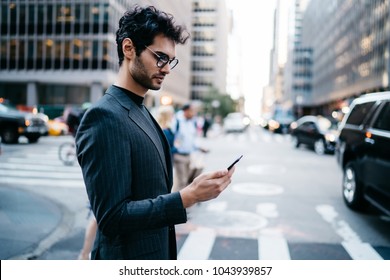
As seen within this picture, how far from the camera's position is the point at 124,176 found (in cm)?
151

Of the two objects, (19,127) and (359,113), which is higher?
(359,113)

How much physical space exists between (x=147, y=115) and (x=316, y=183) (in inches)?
345

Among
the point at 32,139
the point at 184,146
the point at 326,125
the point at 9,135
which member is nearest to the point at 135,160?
the point at 184,146

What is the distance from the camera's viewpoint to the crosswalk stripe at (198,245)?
4465mm

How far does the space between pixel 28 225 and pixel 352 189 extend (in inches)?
201

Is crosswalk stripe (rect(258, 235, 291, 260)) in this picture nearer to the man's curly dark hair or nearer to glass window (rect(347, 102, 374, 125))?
glass window (rect(347, 102, 374, 125))

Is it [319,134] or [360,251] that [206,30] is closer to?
[360,251]

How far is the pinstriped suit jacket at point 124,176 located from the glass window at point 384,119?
4902 mm

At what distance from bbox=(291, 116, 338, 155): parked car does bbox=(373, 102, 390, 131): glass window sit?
1149cm

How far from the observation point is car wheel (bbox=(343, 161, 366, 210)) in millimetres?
6703

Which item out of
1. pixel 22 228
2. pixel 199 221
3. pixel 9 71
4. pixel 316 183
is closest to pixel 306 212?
pixel 199 221

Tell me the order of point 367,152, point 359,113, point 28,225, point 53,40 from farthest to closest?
1. point 359,113
2. point 367,152
3. point 28,225
4. point 53,40

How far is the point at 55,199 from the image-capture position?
737 cm

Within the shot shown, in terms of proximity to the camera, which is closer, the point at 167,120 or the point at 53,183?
the point at 167,120
